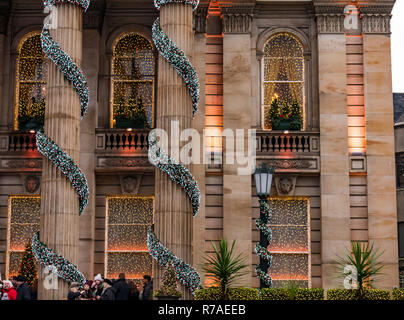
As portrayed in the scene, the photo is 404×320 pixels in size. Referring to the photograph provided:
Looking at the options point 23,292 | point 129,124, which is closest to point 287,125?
point 129,124

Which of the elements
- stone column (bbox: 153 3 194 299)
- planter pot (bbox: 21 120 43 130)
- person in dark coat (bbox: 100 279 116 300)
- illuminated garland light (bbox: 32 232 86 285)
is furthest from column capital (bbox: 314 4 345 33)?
person in dark coat (bbox: 100 279 116 300)

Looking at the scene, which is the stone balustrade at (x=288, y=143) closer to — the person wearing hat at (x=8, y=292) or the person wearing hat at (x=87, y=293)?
the person wearing hat at (x=87, y=293)

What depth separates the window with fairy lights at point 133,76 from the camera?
93.6 ft

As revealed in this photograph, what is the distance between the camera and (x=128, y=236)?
27.8 metres

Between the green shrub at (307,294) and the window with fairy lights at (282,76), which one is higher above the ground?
the window with fairy lights at (282,76)

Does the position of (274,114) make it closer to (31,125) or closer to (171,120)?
(171,120)

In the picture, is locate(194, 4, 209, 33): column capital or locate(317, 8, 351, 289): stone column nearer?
locate(317, 8, 351, 289): stone column

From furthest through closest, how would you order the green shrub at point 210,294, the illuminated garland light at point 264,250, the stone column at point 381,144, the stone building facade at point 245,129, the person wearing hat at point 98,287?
the stone building facade at point 245,129 < the stone column at point 381,144 < the person wearing hat at point 98,287 < the illuminated garland light at point 264,250 < the green shrub at point 210,294

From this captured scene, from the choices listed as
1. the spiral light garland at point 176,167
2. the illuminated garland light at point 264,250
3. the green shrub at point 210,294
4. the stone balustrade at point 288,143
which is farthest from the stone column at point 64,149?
the stone balustrade at point 288,143

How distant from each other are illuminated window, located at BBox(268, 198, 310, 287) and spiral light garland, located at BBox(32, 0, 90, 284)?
24.6ft

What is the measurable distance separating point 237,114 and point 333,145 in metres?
3.65

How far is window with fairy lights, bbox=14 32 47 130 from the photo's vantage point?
28531mm

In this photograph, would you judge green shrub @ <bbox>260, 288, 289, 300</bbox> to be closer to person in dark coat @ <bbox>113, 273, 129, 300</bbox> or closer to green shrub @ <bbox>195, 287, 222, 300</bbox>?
green shrub @ <bbox>195, 287, 222, 300</bbox>

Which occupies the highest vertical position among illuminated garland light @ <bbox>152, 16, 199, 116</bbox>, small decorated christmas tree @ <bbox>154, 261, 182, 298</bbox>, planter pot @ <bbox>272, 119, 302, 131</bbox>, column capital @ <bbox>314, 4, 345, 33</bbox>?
column capital @ <bbox>314, 4, 345, 33</bbox>
